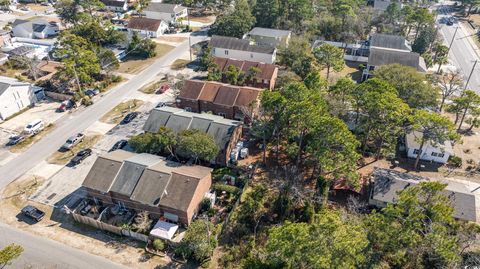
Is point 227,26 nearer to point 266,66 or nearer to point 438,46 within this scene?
point 266,66

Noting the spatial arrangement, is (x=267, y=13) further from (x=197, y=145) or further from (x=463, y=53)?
(x=197, y=145)

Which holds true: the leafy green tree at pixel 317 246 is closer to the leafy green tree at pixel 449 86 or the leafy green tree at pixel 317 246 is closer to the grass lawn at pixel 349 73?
the leafy green tree at pixel 449 86

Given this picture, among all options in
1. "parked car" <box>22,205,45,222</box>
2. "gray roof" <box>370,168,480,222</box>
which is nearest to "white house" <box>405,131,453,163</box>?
"gray roof" <box>370,168,480,222</box>

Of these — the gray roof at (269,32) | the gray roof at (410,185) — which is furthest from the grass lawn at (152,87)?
the gray roof at (410,185)

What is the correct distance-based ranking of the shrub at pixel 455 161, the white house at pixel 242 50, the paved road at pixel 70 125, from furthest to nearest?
the white house at pixel 242 50 < the shrub at pixel 455 161 < the paved road at pixel 70 125

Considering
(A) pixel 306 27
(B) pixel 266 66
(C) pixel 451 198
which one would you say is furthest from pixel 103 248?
(A) pixel 306 27

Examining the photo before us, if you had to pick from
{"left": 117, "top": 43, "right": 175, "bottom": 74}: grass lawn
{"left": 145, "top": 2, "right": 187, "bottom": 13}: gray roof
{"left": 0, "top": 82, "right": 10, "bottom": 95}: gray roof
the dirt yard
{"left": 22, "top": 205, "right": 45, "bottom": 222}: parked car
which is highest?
{"left": 145, "top": 2, "right": 187, "bottom": 13}: gray roof

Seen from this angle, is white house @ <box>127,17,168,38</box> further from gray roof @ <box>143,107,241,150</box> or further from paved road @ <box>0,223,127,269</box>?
paved road @ <box>0,223,127,269</box>
